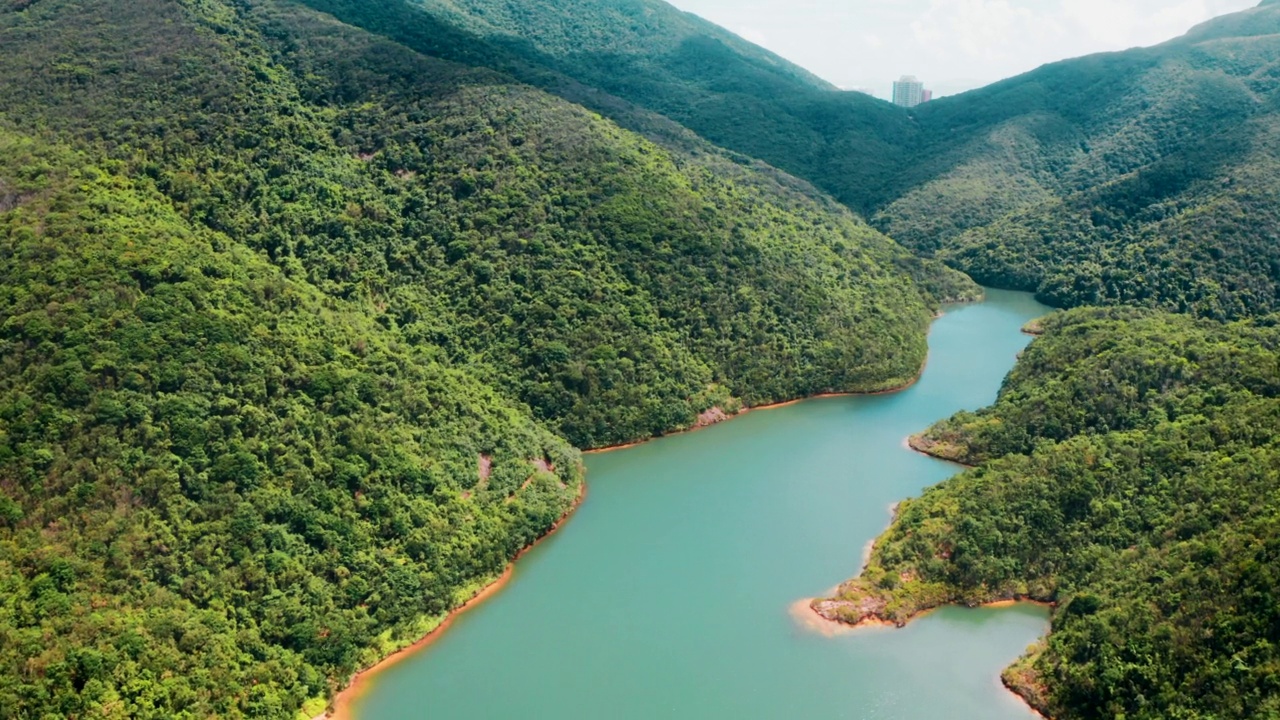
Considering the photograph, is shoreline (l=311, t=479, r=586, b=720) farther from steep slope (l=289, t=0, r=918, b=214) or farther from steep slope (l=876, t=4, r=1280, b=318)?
steep slope (l=876, t=4, r=1280, b=318)

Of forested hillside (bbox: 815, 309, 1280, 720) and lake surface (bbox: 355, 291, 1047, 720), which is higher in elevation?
forested hillside (bbox: 815, 309, 1280, 720)

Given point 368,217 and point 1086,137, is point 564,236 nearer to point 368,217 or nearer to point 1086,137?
point 368,217

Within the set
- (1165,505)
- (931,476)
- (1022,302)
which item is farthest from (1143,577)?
(1022,302)

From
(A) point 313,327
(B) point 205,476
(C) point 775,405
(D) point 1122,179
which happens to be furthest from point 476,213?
→ (D) point 1122,179

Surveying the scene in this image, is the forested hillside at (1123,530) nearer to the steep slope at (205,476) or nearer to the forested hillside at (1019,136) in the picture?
the steep slope at (205,476)

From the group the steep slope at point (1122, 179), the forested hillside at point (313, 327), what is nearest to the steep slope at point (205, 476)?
the forested hillside at point (313, 327)

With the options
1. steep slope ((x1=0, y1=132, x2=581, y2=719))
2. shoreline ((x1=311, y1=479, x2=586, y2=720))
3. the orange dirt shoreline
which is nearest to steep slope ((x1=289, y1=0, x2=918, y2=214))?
the orange dirt shoreline

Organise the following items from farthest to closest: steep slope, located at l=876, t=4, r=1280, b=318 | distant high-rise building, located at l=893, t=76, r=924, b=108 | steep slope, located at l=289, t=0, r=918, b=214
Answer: distant high-rise building, located at l=893, t=76, r=924, b=108
steep slope, located at l=289, t=0, r=918, b=214
steep slope, located at l=876, t=4, r=1280, b=318
